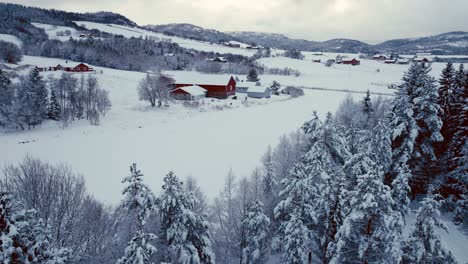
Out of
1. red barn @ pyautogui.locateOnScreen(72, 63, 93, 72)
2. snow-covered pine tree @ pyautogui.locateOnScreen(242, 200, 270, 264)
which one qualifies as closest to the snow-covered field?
snow-covered pine tree @ pyautogui.locateOnScreen(242, 200, 270, 264)

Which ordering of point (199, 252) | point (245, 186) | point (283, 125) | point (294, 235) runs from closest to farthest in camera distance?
point (199, 252)
point (294, 235)
point (245, 186)
point (283, 125)

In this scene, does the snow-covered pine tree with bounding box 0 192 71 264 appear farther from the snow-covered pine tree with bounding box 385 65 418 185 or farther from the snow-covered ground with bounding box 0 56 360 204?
the snow-covered pine tree with bounding box 385 65 418 185

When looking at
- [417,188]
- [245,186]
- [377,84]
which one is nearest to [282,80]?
[377,84]

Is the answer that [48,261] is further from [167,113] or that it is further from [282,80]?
[282,80]

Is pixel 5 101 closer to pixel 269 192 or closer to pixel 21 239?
pixel 269 192

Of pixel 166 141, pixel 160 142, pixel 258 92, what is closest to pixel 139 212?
pixel 160 142

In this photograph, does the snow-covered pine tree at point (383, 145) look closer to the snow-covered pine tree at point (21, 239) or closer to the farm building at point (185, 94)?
the snow-covered pine tree at point (21, 239)

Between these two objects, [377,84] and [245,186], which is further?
[377,84]
